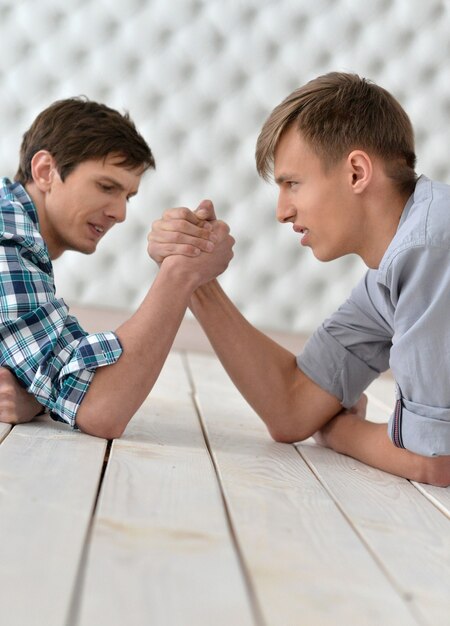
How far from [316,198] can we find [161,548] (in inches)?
33.2

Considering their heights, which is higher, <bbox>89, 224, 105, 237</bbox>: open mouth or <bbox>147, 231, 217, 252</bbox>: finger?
<bbox>147, 231, 217, 252</bbox>: finger

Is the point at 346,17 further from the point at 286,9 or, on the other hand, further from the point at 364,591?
the point at 364,591

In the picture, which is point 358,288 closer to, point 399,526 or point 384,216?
point 384,216

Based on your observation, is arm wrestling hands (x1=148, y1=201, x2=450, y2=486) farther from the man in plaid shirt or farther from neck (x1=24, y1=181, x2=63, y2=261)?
neck (x1=24, y1=181, x2=63, y2=261)

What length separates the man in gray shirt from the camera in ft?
4.40

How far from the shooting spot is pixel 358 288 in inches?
66.4

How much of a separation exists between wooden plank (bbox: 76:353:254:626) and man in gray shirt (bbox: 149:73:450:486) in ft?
1.01

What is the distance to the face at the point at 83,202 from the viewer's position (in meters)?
1.73

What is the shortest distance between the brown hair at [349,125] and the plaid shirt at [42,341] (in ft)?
1.62

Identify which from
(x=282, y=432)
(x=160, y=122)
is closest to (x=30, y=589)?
(x=282, y=432)

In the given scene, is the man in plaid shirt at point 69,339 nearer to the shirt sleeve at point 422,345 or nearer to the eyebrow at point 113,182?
the eyebrow at point 113,182

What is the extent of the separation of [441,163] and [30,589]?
303cm

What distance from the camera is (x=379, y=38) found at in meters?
3.38

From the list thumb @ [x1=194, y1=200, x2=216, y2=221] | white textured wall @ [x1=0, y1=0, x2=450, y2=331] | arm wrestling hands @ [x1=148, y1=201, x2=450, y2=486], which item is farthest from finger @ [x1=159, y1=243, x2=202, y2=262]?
white textured wall @ [x1=0, y1=0, x2=450, y2=331]
